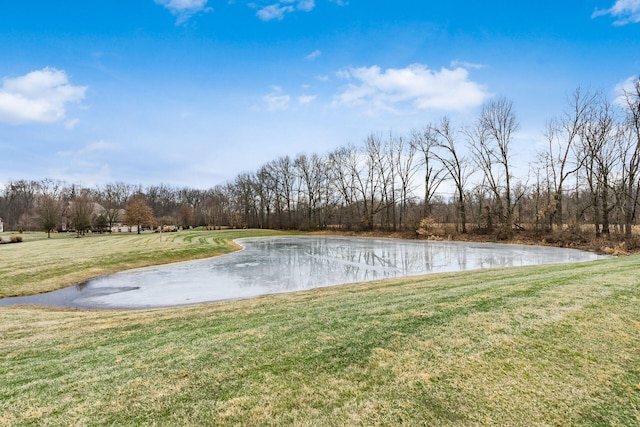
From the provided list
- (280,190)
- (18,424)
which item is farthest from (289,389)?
(280,190)

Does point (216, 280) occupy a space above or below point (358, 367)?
below

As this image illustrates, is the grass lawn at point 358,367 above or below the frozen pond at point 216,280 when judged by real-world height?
above

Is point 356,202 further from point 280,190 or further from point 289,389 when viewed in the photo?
point 289,389

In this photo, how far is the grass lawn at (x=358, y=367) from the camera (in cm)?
257

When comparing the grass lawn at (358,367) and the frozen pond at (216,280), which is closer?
the grass lawn at (358,367)

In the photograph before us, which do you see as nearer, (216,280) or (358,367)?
(358,367)

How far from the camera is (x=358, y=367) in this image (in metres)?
3.24

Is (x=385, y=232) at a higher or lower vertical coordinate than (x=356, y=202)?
lower

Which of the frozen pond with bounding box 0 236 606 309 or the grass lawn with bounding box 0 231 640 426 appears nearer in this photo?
the grass lawn with bounding box 0 231 640 426

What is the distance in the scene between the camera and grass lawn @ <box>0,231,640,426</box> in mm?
2572

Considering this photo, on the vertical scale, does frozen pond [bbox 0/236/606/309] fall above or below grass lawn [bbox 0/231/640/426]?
below

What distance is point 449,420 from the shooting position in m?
2.41

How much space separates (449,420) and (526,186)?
35940 millimetres

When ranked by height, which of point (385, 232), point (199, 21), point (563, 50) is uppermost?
point (199, 21)
